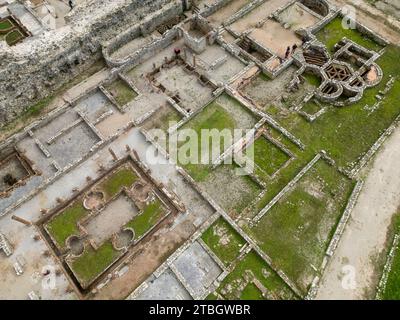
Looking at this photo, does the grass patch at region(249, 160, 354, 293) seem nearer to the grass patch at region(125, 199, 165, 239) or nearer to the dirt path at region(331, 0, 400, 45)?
the grass patch at region(125, 199, 165, 239)

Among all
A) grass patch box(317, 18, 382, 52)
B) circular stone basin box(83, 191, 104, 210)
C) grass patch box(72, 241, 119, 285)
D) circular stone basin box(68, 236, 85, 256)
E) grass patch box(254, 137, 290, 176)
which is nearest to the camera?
grass patch box(72, 241, 119, 285)

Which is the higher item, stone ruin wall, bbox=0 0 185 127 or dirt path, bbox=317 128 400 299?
stone ruin wall, bbox=0 0 185 127

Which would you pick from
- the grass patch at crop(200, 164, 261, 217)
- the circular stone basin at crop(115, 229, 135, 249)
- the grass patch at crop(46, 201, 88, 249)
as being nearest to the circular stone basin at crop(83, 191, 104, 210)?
the grass patch at crop(46, 201, 88, 249)

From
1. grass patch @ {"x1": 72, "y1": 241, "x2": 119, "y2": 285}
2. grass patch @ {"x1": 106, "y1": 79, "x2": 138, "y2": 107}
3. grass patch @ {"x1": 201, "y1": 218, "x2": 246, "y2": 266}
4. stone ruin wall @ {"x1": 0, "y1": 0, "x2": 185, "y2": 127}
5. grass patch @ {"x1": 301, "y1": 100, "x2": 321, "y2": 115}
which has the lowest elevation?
grass patch @ {"x1": 201, "y1": 218, "x2": 246, "y2": 266}

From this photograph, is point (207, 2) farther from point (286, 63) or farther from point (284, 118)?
point (284, 118)

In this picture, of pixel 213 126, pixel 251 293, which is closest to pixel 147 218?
pixel 251 293
